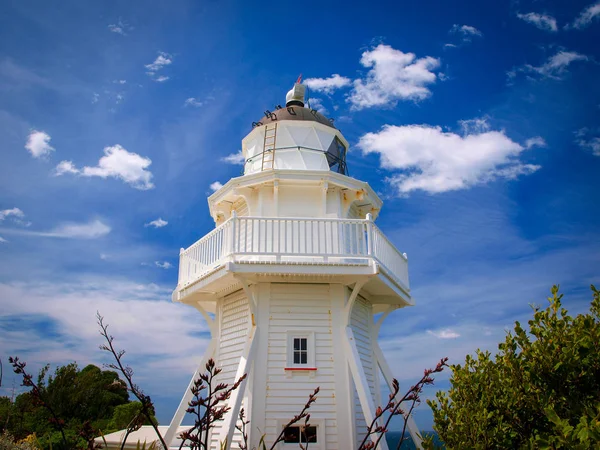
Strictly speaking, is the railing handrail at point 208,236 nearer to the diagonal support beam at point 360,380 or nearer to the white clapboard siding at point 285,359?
the white clapboard siding at point 285,359

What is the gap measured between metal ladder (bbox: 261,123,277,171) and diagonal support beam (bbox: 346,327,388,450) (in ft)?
17.4

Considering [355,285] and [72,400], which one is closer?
[355,285]

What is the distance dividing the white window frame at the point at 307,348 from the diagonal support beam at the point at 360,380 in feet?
2.74

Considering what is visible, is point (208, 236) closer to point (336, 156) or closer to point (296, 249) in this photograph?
point (296, 249)

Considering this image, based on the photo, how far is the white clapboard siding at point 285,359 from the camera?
11.2 metres

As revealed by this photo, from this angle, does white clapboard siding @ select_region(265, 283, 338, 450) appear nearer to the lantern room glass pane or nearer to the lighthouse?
the lighthouse

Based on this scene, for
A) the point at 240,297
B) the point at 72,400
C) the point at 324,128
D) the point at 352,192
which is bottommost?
the point at 72,400

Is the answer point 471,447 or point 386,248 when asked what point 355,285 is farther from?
point 471,447

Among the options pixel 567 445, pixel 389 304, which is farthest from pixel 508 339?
pixel 389 304

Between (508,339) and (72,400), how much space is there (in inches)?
936

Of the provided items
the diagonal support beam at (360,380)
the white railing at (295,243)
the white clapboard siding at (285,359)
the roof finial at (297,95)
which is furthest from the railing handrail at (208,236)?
the roof finial at (297,95)

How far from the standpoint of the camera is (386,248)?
12773 mm

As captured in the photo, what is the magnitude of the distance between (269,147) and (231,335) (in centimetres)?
556

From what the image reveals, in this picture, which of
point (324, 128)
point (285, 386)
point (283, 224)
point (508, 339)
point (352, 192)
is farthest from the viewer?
point (324, 128)
